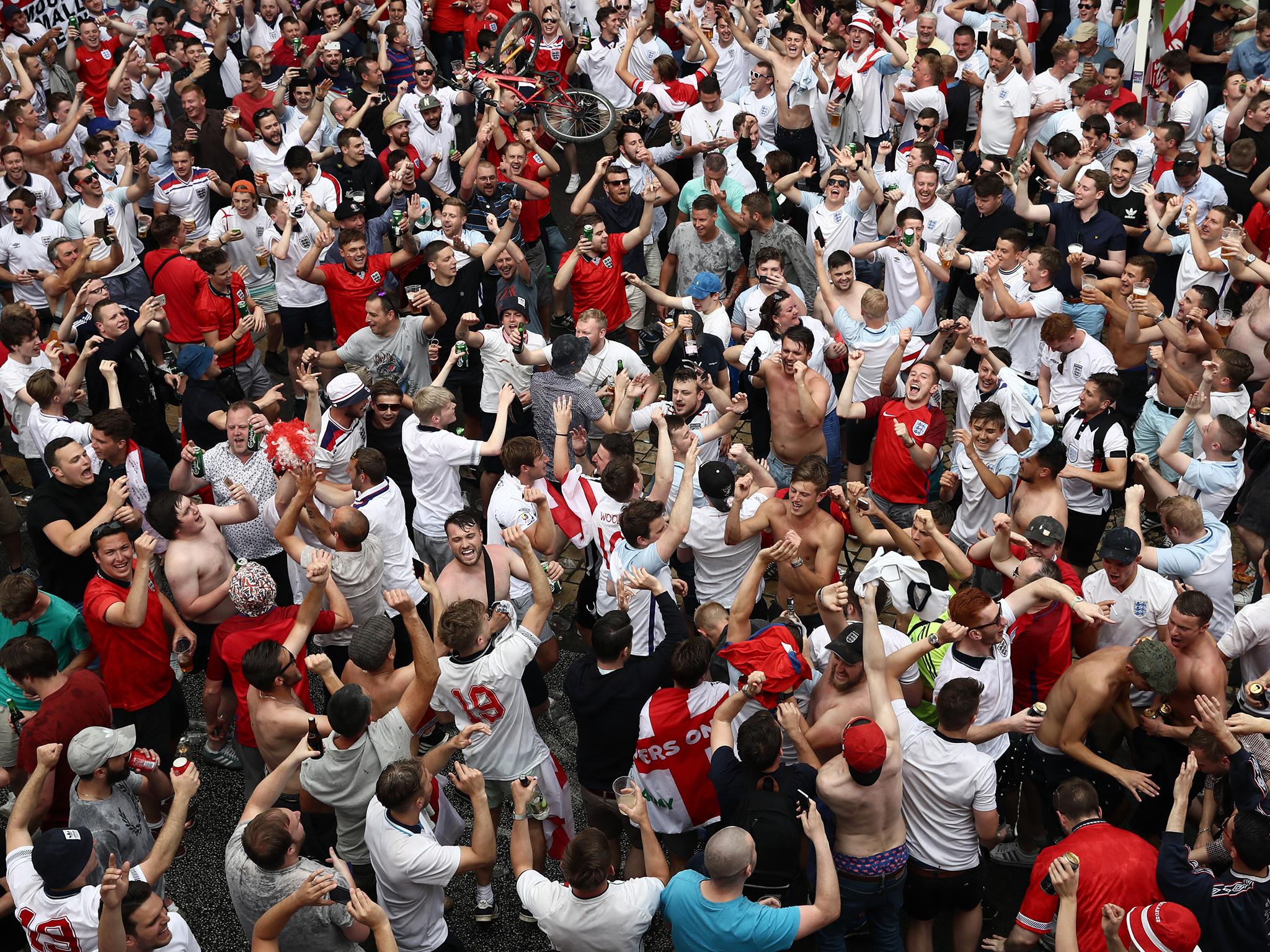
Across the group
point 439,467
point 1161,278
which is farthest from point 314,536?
point 1161,278

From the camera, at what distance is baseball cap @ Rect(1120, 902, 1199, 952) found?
467 centimetres

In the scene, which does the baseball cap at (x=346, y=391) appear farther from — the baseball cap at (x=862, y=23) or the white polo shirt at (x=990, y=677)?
the baseball cap at (x=862, y=23)

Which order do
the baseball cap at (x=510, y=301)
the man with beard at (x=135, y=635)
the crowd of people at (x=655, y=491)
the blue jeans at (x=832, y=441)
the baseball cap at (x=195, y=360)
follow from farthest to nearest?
the baseball cap at (x=510, y=301)
the baseball cap at (x=195, y=360)
the blue jeans at (x=832, y=441)
the man with beard at (x=135, y=635)
the crowd of people at (x=655, y=491)

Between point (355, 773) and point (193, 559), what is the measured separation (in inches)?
77.3

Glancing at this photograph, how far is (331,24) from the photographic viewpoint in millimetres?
13812

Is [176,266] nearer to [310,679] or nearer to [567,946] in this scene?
[310,679]

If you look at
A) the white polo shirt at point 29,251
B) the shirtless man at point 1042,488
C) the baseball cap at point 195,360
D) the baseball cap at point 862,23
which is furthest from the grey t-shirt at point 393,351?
the baseball cap at point 862,23

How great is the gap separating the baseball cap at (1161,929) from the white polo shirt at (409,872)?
8.97 ft

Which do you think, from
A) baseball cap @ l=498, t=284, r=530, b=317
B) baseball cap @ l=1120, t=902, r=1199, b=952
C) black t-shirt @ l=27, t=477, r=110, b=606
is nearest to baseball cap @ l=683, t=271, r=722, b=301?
baseball cap @ l=498, t=284, r=530, b=317

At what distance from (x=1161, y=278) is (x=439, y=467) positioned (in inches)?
241

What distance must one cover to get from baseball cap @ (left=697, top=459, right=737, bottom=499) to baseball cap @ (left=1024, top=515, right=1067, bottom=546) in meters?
1.65

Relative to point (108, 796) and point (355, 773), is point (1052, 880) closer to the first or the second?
point (355, 773)

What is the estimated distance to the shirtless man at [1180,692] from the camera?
6031 mm

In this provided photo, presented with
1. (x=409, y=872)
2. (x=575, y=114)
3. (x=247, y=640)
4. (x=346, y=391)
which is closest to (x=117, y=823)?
(x=247, y=640)
